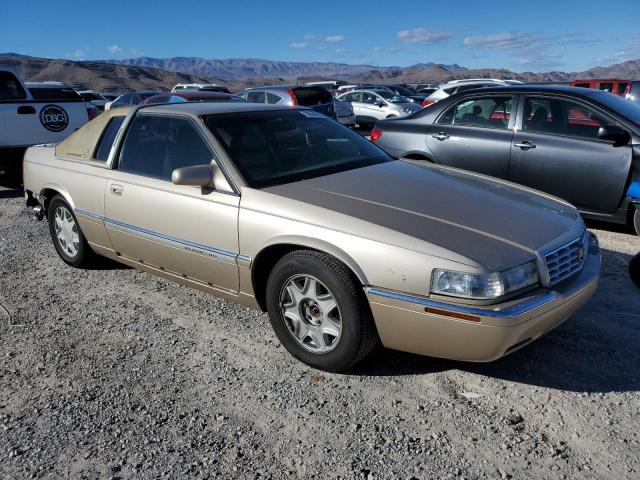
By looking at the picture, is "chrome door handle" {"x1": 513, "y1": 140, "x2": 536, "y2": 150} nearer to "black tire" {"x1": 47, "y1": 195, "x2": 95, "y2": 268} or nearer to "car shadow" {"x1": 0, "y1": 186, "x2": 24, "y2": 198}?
"black tire" {"x1": 47, "y1": 195, "x2": 95, "y2": 268}

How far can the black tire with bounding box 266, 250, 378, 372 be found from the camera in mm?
2916

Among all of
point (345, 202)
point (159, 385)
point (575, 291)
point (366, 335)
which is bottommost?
point (159, 385)

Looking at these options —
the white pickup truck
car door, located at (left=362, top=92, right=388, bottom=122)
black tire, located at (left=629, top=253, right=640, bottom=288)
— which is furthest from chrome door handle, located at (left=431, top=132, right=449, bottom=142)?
car door, located at (left=362, top=92, right=388, bottom=122)

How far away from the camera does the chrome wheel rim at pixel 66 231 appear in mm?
4914

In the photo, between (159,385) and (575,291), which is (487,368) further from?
(159,385)

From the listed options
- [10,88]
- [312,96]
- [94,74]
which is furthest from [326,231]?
[94,74]

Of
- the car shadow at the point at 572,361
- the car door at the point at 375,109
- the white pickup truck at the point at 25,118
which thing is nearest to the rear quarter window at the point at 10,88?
the white pickup truck at the point at 25,118

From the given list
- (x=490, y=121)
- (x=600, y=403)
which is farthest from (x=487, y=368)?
(x=490, y=121)

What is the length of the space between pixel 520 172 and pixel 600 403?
353cm

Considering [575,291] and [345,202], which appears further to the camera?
[345,202]

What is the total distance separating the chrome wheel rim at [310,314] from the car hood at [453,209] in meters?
0.39

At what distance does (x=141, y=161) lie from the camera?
4.14 m

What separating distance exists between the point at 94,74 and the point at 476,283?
367 feet

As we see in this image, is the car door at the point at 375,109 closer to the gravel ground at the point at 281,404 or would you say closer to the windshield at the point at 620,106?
the windshield at the point at 620,106
